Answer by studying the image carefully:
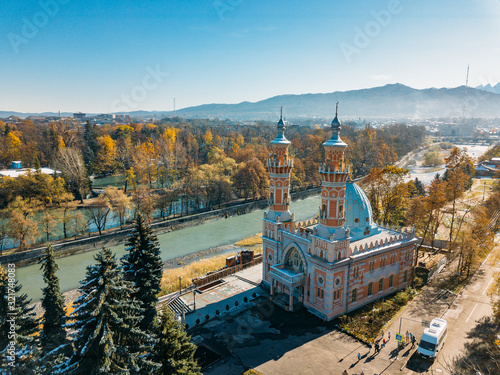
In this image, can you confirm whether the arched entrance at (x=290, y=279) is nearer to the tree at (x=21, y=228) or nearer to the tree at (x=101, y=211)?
the tree at (x=101, y=211)

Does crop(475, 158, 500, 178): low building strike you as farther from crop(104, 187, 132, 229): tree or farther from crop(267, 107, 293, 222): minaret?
crop(104, 187, 132, 229): tree

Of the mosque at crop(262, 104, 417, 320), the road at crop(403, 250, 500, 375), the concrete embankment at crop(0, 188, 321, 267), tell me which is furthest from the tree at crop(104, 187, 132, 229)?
the road at crop(403, 250, 500, 375)

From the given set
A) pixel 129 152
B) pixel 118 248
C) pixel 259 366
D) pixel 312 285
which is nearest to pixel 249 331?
pixel 259 366

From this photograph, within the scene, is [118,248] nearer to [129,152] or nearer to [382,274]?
[382,274]

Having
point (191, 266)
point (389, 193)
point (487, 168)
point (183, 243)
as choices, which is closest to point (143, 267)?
point (191, 266)

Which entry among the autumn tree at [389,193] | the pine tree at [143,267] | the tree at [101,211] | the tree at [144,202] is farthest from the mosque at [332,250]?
the tree at [101,211]

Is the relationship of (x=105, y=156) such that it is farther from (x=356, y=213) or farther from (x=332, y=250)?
(x=332, y=250)

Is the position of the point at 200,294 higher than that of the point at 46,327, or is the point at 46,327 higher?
the point at 46,327
